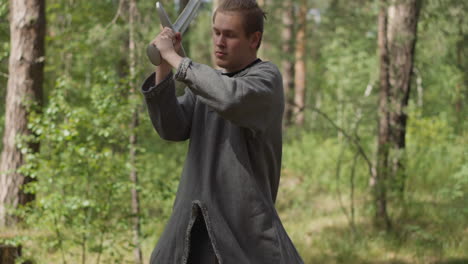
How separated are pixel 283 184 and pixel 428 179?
2794 millimetres

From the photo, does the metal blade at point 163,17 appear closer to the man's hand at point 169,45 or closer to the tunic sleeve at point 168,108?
the man's hand at point 169,45

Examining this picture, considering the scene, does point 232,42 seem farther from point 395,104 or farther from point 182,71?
point 395,104

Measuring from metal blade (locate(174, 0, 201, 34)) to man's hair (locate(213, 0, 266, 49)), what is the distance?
115 millimetres

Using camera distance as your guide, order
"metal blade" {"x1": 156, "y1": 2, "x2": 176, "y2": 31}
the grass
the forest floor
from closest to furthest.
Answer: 1. "metal blade" {"x1": 156, "y1": 2, "x2": 176, "y2": 31}
2. the forest floor
3. the grass

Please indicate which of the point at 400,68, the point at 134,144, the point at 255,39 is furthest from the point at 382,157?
the point at 255,39

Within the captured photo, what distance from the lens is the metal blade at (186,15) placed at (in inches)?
77.4

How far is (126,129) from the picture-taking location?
4.45 m

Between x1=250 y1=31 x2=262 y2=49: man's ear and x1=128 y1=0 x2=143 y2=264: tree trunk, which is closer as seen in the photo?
x1=250 y1=31 x2=262 y2=49: man's ear

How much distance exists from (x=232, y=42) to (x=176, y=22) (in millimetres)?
228

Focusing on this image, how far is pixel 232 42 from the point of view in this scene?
1.97 meters

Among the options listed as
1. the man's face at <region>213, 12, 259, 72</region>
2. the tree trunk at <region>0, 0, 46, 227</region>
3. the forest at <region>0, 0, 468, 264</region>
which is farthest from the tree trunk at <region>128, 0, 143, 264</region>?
the man's face at <region>213, 12, 259, 72</region>

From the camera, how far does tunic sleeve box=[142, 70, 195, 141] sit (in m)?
1.98

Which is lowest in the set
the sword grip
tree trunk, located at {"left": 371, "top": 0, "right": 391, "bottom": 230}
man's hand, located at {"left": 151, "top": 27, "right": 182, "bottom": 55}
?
tree trunk, located at {"left": 371, "top": 0, "right": 391, "bottom": 230}

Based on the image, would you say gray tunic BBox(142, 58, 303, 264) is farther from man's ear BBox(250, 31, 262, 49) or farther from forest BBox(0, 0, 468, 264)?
forest BBox(0, 0, 468, 264)
